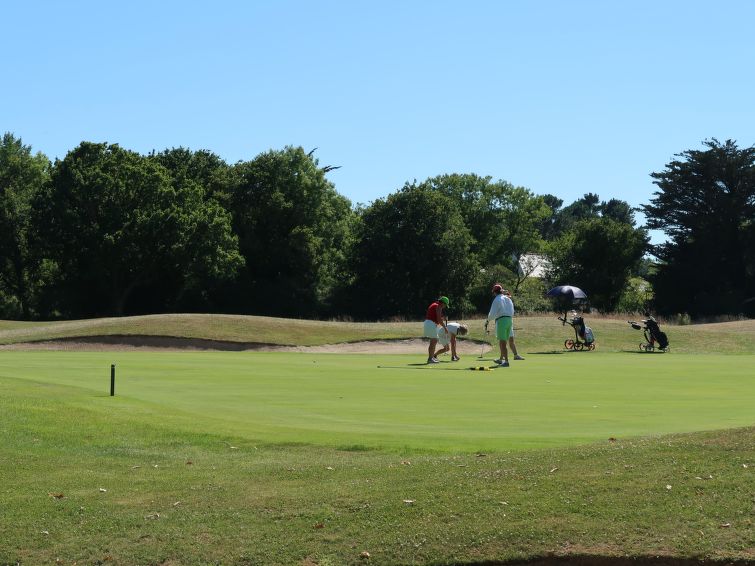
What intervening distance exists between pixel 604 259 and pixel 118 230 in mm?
45621

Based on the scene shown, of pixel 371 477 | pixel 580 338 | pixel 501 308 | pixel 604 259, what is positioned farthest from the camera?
pixel 604 259

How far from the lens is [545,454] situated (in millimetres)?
11453

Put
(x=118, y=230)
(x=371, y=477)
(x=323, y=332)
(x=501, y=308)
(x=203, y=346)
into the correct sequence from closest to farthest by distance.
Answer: (x=371, y=477)
(x=501, y=308)
(x=203, y=346)
(x=323, y=332)
(x=118, y=230)

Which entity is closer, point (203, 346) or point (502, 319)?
point (502, 319)

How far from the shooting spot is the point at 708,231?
88.0 m

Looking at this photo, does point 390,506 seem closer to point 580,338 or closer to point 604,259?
point 580,338

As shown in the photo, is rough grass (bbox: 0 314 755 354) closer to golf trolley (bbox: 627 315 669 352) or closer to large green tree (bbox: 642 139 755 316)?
golf trolley (bbox: 627 315 669 352)

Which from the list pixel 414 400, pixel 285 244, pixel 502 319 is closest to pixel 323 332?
pixel 502 319

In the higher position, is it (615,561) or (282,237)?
(282,237)

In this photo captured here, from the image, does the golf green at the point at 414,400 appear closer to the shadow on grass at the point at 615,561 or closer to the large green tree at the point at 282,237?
the shadow on grass at the point at 615,561

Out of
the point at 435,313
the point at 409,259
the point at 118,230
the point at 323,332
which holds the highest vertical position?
the point at 118,230

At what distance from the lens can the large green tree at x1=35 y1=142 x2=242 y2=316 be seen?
75.8 metres

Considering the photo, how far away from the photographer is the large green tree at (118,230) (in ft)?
→ 249

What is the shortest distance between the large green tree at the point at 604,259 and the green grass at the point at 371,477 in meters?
74.6
